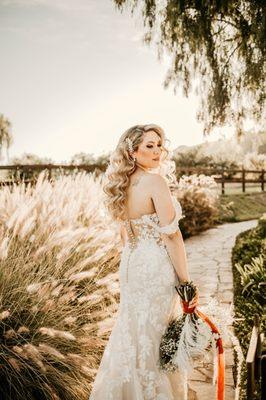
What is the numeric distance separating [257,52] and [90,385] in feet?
24.2

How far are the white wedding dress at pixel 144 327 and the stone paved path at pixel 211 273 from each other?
452 mm

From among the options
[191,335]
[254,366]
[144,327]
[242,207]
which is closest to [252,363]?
[254,366]

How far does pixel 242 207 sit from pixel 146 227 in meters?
14.3

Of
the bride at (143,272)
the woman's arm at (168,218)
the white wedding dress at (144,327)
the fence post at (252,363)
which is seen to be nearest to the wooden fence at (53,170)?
the bride at (143,272)

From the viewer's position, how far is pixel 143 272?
2895mm

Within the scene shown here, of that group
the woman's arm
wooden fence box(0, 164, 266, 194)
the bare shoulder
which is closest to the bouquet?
the woman's arm

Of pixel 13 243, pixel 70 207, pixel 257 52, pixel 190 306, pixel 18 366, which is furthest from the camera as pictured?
pixel 257 52

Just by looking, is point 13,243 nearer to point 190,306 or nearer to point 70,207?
point 70,207

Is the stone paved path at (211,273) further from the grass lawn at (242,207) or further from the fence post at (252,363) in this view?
the grass lawn at (242,207)

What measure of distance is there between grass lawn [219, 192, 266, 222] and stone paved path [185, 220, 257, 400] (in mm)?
746

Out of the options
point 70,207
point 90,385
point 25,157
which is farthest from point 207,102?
point 25,157

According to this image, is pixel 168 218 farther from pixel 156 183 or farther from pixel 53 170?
pixel 53 170

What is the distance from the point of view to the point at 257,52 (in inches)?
341

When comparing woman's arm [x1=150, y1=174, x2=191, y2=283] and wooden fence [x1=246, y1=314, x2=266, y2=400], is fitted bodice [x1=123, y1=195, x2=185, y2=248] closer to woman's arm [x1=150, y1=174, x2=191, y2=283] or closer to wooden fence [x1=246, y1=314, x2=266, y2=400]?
woman's arm [x1=150, y1=174, x2=191, y2=283]
